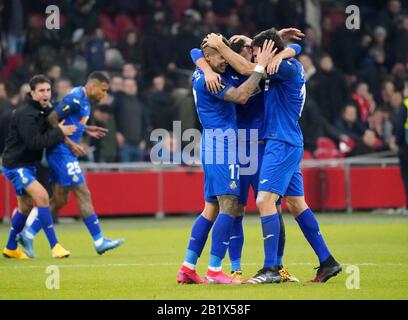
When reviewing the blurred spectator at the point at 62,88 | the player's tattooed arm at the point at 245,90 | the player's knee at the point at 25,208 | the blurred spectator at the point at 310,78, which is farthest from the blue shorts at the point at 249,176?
the blurred spectator at the point at 310,78

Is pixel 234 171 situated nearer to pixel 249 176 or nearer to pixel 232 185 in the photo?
pixel 232 185

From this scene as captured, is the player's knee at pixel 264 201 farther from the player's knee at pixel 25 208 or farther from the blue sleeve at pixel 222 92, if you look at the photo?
the player's knee at pixel 25 208

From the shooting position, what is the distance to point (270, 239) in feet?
37.6

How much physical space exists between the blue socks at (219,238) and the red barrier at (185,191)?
1041 centimetres

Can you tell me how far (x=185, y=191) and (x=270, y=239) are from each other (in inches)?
438

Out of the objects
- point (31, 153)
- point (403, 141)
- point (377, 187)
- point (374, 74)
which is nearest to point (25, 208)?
point (31, 153)

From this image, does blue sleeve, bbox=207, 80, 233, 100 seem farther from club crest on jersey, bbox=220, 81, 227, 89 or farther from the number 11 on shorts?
the number 11 on shorts

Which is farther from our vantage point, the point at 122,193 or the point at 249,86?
the point at 122,193

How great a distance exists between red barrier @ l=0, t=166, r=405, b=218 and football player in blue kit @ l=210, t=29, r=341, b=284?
1046 cm

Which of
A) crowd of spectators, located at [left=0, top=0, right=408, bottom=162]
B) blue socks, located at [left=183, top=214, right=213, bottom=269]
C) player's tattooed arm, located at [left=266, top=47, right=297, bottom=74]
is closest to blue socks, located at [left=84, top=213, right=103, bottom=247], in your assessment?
blue socks, located at [left=183, top=214, right=213, bottom=269]

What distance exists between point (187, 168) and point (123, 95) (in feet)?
6.75

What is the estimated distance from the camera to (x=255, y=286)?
1123 centimetres

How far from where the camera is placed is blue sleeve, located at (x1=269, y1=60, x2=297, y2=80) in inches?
452
